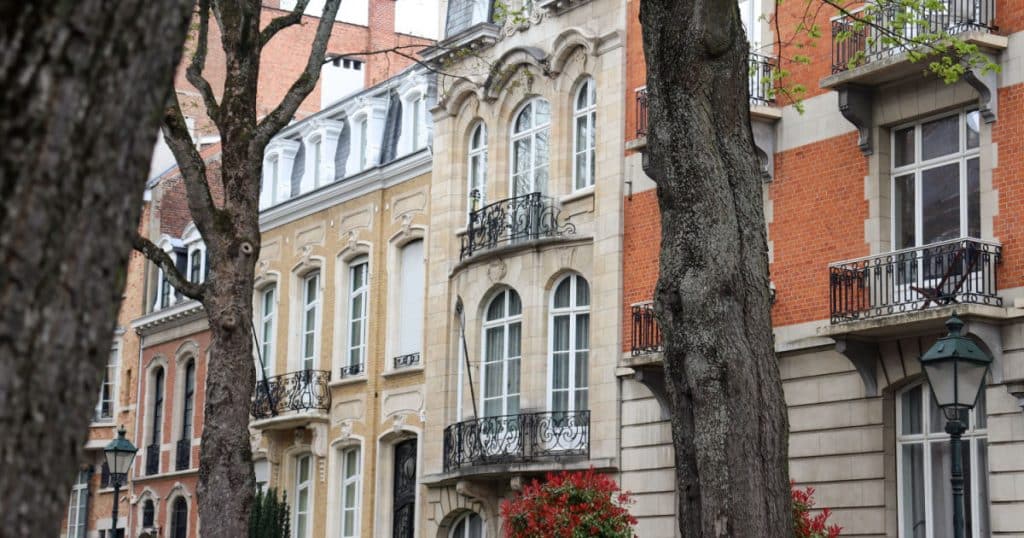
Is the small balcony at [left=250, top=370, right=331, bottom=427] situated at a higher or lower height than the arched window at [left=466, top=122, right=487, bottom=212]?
lower

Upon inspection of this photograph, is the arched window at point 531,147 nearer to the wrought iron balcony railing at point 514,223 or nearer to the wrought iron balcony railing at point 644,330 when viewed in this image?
the wrought iron balcony railing at point 514,223

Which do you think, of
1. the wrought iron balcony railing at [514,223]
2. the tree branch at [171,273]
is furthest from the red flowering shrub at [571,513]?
the tree branch at [171,273]

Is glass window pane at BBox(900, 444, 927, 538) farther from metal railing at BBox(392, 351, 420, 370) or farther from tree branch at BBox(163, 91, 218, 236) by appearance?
metal railing at BBox(392, 351, 420, 370)

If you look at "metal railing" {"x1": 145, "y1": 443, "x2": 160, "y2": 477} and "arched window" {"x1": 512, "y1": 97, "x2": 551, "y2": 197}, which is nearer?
"arched window" {"x1": 512, "y1": 97, "x2": 551, "y2": 197}

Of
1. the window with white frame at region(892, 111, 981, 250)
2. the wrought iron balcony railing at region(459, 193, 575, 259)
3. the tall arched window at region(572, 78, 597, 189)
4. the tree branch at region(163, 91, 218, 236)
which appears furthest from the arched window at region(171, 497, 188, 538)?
the tree branch at region(163, 91, 218, 236)

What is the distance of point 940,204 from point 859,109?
161 centimetres

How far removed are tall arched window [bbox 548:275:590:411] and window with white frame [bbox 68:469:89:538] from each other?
24532 mm

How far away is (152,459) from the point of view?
1711 inches

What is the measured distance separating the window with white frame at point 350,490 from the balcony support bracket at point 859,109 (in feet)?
49.2

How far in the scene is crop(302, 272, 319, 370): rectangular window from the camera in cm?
3469

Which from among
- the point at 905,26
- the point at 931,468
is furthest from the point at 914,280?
the point at 905,26

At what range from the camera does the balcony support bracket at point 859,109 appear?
20.1 metres

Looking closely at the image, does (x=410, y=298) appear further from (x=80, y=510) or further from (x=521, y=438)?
(x=80, y=510)

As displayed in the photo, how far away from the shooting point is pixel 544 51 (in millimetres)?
27125
